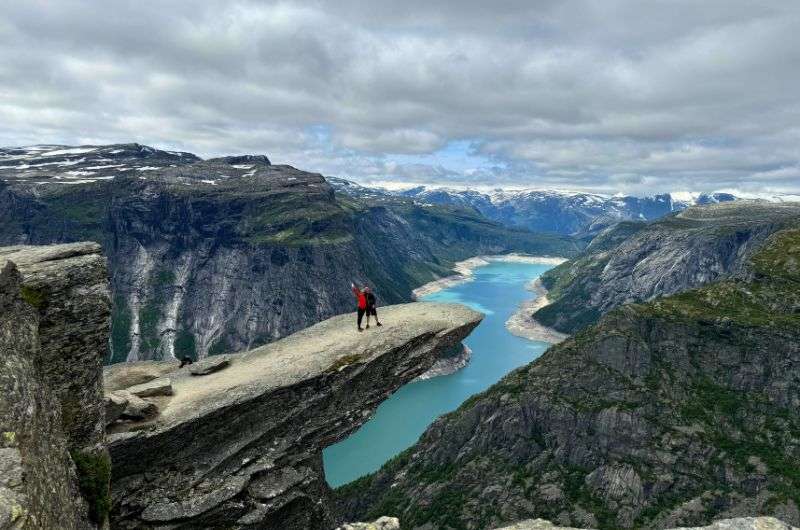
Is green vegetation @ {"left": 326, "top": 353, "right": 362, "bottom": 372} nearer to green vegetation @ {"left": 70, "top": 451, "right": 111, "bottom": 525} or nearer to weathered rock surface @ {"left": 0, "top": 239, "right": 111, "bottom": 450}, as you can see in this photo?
weathered rock surface @ {"left": 0, "top": 239, "right": 111, "bottom": 450}

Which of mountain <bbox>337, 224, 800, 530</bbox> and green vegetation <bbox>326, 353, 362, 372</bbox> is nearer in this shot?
green vegetation <bbox>326, 353, 362, 372</bbox>

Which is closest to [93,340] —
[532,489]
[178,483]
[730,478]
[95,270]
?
[95,270]

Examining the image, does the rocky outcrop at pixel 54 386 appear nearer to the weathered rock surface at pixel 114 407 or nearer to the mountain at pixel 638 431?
the weathered rock surface at pixel 114 407

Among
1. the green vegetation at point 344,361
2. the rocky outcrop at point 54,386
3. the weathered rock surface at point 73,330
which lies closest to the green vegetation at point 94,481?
the rocky outcrop at point 54,386

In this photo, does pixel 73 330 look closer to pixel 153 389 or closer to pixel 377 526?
pixel 153 389

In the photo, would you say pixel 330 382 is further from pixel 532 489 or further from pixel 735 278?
pixel 735 278

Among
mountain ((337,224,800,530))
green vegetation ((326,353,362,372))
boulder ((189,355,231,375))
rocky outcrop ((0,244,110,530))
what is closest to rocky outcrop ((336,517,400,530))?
rocky outcrop ((0,244,110,530))
